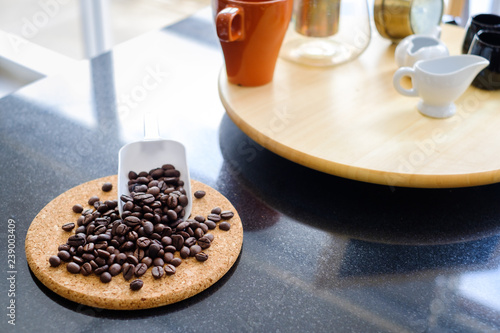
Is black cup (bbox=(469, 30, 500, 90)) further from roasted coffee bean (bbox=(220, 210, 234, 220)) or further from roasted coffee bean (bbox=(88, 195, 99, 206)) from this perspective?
roasted coffee bean (bbox=(88, 195, 99, 206))

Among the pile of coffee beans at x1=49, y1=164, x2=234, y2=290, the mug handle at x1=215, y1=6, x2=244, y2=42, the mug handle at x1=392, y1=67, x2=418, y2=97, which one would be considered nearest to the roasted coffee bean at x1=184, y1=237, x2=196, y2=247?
the pile of coffee beans at x1=49, y1=164, x2=234, y2=290

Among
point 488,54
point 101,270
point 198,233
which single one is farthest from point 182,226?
point 488,54

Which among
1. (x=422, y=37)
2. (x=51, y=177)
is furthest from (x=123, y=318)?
(x=422, y=37)

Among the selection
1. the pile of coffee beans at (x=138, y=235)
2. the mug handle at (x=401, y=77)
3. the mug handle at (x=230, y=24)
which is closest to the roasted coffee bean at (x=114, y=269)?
the pile of coffee beans at (x=138, y=235)

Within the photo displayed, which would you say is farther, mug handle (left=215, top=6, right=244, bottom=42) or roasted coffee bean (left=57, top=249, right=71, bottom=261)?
mug handle (left=215, top=6, right=244, bottom=42)

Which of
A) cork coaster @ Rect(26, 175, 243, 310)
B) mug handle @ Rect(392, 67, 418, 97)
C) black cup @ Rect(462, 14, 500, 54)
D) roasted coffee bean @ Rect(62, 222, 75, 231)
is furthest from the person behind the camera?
black cup @ Rect(462, 14, 500, 54)

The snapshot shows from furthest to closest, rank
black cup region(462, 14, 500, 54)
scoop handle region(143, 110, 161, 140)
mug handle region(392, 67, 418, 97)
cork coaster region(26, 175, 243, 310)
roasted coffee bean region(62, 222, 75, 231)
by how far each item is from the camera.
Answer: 1. black cup region(462, 14, 500, 54)
2. mug handle region(392, 67, 418, 97)
3. scoop handle region(143, 110, 161, 140)
4. roasted coffee bean region(62, 222, 75, 231)
5. cork coaster region(26, 175, 243, 310)

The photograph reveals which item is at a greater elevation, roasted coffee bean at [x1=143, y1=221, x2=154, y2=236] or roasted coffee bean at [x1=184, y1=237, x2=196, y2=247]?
roasted coffee bean at [x1=143, y1=221, x2=154, y2=236]
